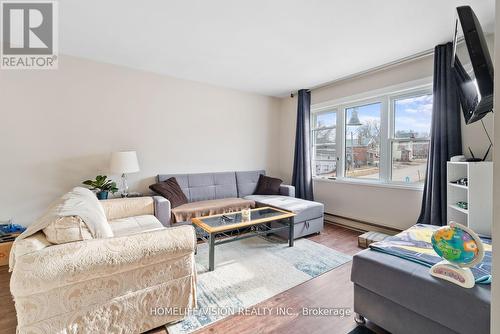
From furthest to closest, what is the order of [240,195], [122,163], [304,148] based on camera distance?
[304,148] → [240,195] → [122,163]

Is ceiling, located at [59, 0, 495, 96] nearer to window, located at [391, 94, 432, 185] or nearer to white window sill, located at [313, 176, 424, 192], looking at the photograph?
window, located at [391, 94, 432, 185]

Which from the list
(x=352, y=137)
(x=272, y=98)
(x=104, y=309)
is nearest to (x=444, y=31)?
(x=352, y=137)

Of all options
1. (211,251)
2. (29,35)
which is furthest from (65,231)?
(29,35)

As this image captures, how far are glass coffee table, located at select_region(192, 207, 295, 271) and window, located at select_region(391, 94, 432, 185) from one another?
1780 mm

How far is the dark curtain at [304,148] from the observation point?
4168mm

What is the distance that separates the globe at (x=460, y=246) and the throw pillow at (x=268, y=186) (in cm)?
279

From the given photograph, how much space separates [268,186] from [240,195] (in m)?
0.53

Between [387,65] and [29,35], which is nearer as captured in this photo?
[29,35]

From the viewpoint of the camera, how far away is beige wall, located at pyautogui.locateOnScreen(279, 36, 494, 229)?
2750 millimetres

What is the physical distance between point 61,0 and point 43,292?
219cm

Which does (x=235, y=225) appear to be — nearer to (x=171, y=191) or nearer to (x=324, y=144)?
(x=171, y=191)

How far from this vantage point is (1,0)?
1889mm

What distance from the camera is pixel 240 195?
4.02m

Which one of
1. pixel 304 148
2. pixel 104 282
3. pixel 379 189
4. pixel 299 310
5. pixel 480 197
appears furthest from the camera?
pixel 304 148
